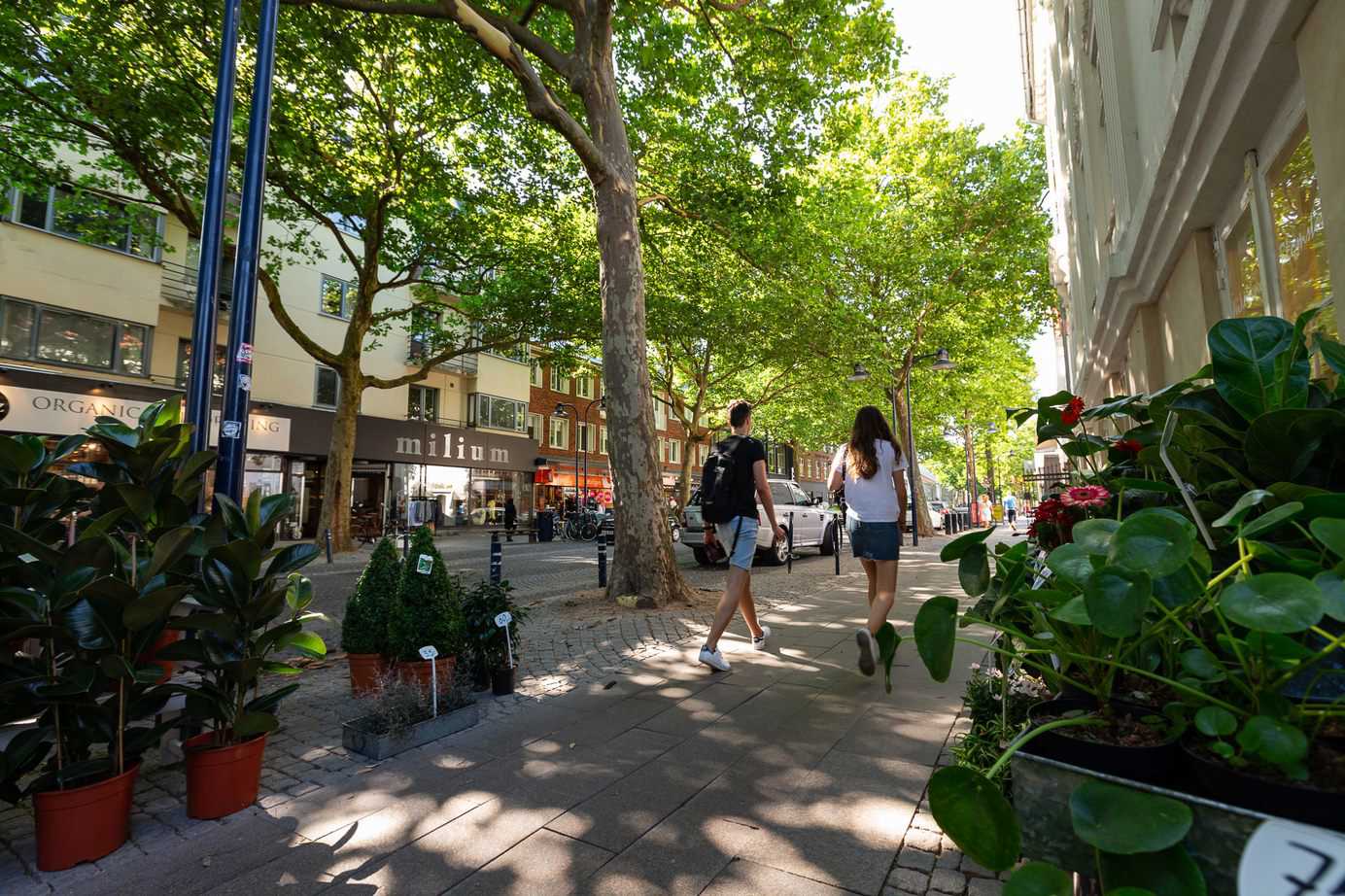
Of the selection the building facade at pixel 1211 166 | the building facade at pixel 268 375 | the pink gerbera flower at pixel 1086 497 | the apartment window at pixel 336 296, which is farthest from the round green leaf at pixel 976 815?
the apartment window at pixel 336 296

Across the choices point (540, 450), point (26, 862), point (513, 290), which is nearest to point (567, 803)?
point (26, 862)

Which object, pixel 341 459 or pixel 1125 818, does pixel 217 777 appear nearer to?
pixel 1125 818

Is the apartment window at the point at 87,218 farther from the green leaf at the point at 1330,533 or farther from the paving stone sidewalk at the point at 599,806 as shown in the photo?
the green leaf at the point at 1330,533

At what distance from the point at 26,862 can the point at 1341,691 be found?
155 inches

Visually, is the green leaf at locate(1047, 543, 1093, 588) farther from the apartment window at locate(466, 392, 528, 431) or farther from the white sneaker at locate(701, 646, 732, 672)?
the apartment window at locate(466, 392, 528, 431)

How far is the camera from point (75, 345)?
16938 millimetres

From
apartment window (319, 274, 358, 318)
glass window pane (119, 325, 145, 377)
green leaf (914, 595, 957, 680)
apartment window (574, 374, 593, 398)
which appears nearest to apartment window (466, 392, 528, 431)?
apartment window (574, 374, 593, 398)

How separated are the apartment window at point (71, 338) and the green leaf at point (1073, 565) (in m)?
22.4

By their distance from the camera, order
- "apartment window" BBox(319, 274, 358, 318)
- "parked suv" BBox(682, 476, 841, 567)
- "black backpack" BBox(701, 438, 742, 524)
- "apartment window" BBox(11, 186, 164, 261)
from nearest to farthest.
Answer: "black backpack" BBox(701, 438, 742, 524) < "parked suv" BBox(682, 476, 841, 567) < "apartment window" BBox(11, 186, 164, 261) < "apartment window" BBox(319, 274, 358, 318)

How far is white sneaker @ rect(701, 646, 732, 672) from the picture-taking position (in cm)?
487

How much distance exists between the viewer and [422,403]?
2742cm

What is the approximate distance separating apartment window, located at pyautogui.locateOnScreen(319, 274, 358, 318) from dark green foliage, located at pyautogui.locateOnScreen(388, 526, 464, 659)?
2291cm

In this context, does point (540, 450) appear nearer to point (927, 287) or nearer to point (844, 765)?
point (927, 287)

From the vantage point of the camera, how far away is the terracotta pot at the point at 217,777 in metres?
2.75
